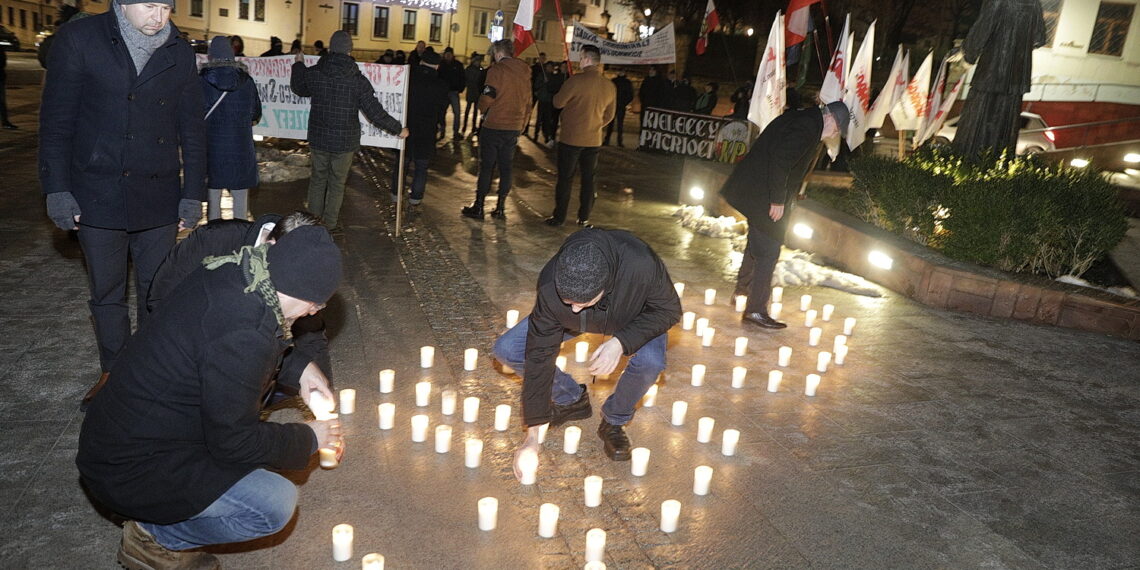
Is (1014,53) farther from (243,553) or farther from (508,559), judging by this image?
(243,553)

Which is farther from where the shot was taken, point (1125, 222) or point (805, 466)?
point (1125, 222)

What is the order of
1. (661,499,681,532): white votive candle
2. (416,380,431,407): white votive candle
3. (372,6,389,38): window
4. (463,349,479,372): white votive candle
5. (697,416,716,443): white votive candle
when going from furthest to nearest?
(372,6,389,38): window, (463,349,479,372): white votive candle, (416,380,431,407): white votive candle, (697,416,716,443): white votive candle, (661,499,681,532): white votive candle

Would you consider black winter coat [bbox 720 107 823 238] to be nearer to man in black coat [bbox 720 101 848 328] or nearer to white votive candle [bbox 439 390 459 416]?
man in black coat [bbox 720 101 848 328]

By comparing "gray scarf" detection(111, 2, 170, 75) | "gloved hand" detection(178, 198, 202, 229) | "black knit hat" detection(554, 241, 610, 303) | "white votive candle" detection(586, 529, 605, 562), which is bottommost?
"white votive candle" detection(586, 529, 605, 562)

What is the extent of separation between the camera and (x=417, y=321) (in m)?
6.70

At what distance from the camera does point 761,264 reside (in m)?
7.13

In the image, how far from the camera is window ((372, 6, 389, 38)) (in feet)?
175

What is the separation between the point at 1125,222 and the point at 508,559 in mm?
7957

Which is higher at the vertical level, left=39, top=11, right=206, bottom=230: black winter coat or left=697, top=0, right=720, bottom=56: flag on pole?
left=697, top=0, right=720, bottom=56: flag on pole

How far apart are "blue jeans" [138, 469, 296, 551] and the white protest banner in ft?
40.8

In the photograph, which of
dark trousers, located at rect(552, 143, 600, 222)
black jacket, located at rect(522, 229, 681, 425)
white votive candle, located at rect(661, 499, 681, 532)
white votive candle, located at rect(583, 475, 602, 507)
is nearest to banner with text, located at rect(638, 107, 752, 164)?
dark trousers, located at rect(552, 143, 600, 222)

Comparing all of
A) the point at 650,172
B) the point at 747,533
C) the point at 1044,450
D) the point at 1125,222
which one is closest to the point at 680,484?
the point at 747,533

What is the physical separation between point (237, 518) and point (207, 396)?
61cm

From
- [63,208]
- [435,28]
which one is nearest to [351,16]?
[435,28]
